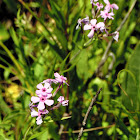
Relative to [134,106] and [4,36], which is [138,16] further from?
[4,36]

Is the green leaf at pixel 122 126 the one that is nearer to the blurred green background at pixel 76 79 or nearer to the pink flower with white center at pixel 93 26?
the blurred green background at pixel 76 79

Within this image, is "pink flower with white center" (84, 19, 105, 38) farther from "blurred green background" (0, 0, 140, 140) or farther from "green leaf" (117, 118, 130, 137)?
"green leaf" (117, 118, 130, 137)

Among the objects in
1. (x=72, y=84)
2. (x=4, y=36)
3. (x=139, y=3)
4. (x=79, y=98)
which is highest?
(x=139, y=3)

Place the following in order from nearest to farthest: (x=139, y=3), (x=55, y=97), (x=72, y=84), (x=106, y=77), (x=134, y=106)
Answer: (x=55, y=97) → (x=134, y=106) → (x=72, y=84) → (x=106, y=77) → (x=139, y=3)

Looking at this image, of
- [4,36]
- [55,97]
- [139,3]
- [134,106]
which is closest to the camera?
[55,97]

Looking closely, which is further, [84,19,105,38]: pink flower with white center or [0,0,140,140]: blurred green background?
[0,0,140,140]: blurred green background

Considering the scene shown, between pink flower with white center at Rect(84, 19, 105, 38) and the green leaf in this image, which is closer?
pink flower with white center at Rect(84, 19, 105, 38)

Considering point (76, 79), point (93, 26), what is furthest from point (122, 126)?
point (93, 26)

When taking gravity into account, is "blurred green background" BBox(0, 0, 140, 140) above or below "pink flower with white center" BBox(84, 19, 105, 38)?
below

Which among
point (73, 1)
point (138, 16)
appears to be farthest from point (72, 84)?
point (138, 16)

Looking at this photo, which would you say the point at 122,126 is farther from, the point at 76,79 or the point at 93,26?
the point at 93,26

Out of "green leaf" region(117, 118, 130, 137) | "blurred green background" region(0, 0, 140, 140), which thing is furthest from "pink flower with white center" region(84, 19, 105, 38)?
"green leaf" region(117, 118, 130, 137)
